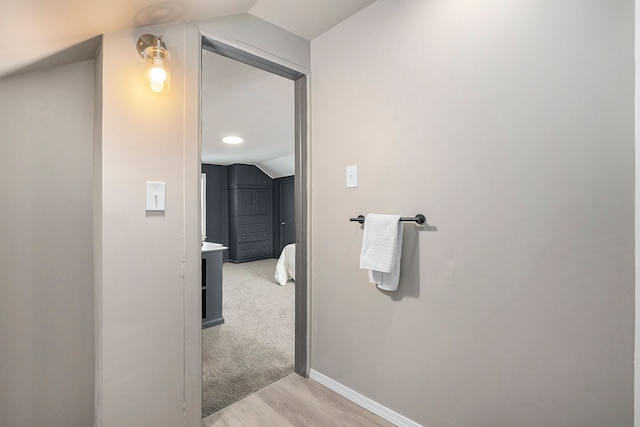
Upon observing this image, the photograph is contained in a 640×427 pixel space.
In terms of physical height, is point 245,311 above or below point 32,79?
below

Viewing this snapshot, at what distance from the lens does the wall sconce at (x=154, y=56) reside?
4.08 ft

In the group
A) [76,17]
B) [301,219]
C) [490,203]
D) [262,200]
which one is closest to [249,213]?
[262,200]

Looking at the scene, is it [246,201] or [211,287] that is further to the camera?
[246,201]

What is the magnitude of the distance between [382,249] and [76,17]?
4.89 feet

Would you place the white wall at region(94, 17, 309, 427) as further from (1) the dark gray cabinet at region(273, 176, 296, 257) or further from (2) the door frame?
(1) the dark gray cabinet at region(273, 176, 296, 257)

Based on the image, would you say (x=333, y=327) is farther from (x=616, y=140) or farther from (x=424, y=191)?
(x=616, y=140)

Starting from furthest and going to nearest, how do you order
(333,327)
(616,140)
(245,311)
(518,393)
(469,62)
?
(245,311), (333,327), (469,62), (518,393), (616,140)

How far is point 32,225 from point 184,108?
78cm

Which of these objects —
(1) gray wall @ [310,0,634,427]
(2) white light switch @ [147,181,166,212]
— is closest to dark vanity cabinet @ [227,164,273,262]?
(1) gray wall @ [310,0,634,427]

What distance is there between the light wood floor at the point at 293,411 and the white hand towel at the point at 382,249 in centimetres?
71

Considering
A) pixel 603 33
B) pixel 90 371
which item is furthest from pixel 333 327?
pixel 603 33

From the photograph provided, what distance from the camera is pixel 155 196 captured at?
1.32 metres

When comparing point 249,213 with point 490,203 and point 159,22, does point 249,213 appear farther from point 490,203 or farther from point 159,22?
point 490,203

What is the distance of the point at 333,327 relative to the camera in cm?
184
